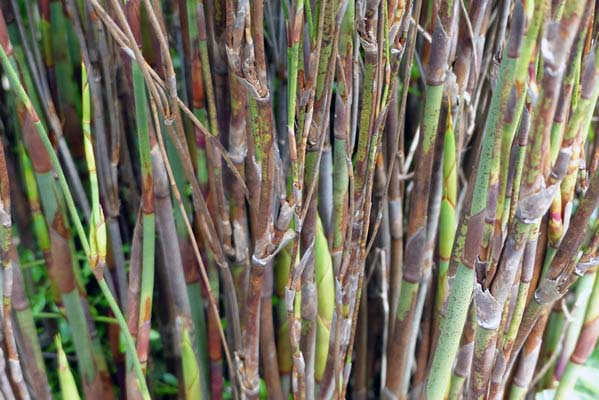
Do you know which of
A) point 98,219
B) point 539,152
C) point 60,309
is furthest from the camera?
point 60,309

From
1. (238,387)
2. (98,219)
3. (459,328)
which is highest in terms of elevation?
(98,219)

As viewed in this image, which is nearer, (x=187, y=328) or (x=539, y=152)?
(x=539, y=152)

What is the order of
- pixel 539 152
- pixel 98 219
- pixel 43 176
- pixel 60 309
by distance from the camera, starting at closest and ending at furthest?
pixel 539 152, pixel 98 219, pixel 43 176, pixel 60 309

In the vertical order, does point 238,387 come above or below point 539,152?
below

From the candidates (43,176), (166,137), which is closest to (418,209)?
(166,137)

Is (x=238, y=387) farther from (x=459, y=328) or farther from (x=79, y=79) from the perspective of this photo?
(x=79, y=79)

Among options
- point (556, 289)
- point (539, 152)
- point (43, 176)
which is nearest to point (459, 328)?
point (556, 289)

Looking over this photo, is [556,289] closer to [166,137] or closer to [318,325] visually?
[318,325]
